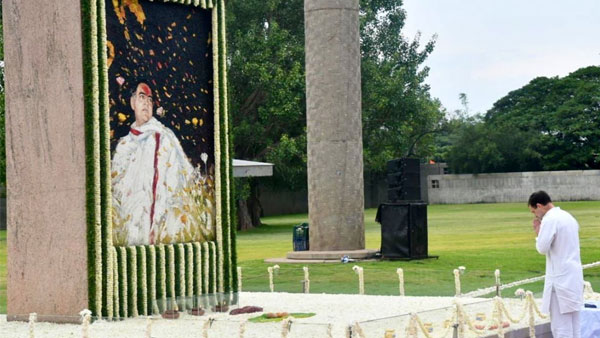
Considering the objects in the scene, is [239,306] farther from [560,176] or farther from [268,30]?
[560,176]

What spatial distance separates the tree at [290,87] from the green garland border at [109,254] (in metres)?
28.3

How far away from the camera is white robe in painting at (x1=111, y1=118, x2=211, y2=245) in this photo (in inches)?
640

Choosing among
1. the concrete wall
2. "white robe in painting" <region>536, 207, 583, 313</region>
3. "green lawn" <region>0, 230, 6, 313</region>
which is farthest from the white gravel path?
the concrete wall

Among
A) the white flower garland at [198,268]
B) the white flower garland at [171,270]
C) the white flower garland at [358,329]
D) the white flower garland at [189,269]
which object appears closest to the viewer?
the white flower garland at [358,329]

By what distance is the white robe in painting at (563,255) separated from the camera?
12.0m

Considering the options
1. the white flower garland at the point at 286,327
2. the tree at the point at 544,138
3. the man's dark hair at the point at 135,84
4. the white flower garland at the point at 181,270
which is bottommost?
the white flower garland at the point at 286,327

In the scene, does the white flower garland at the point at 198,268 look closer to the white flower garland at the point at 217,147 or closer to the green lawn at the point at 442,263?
the white flower garland at the point at 217,147

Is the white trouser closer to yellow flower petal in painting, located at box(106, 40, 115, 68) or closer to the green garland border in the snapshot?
the green garland border

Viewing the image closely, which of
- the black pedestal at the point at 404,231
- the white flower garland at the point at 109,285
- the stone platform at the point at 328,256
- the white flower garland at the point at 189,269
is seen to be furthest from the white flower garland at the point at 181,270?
the black pedestal at the point at 404,231

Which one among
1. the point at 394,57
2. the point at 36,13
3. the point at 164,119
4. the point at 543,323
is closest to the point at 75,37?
the point at 36,13

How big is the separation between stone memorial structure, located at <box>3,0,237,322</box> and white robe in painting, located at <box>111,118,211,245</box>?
4cm

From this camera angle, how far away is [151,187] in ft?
54.9

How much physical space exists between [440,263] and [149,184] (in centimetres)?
1093

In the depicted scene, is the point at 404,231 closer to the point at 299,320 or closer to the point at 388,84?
the point at 299,320
